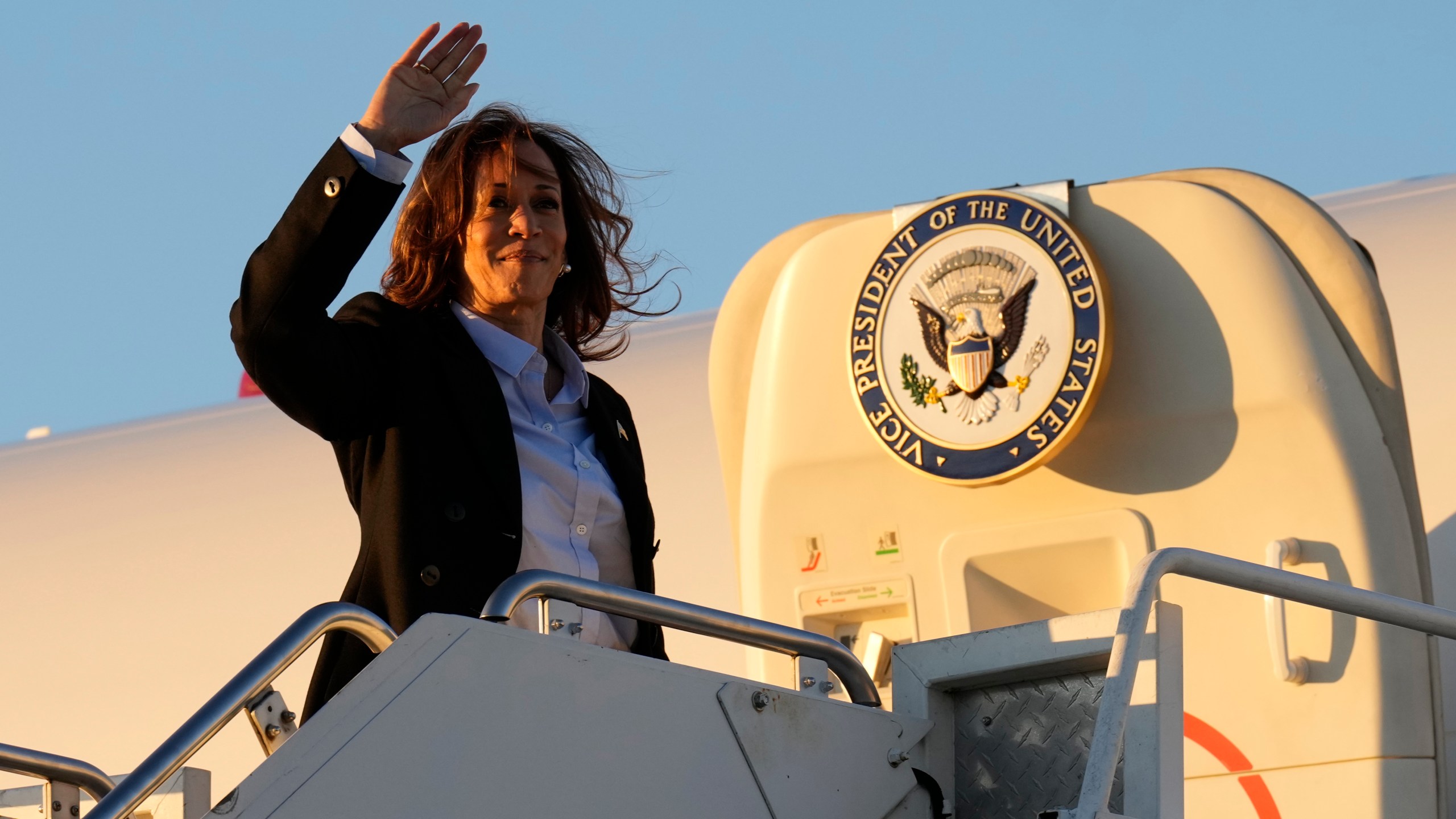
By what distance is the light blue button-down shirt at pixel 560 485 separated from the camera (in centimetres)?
311

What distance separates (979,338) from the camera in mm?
5156

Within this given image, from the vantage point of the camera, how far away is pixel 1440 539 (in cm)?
548

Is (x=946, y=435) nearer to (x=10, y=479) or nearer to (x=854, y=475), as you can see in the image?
(x=854, y=475)

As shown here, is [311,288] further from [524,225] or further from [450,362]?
[524,225]

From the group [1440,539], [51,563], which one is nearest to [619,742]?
[1440,539]

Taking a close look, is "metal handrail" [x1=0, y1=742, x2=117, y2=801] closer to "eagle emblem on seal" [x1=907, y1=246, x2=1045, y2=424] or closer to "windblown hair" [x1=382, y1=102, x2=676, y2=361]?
"windblown hair" [x1=382, y1=102, x2=676, y2=361]

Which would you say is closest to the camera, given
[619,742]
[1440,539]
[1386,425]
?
[619,742]

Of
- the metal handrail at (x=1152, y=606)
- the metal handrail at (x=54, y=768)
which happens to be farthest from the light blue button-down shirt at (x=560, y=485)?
the metal handrail at (x=54, y=768)

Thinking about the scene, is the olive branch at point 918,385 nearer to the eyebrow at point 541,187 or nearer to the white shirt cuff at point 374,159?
the eyebrow at point 541,187

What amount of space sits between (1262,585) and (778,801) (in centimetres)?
101

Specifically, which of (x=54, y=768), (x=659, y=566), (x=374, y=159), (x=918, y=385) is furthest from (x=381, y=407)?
(x=659, y=566)

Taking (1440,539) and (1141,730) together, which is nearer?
(1141,730)

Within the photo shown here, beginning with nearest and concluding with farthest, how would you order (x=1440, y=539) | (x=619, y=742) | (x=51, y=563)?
(x=619, y=742) < (x=1440, y=539) < (x=51, y=563)

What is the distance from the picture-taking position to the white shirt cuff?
2881 mm
